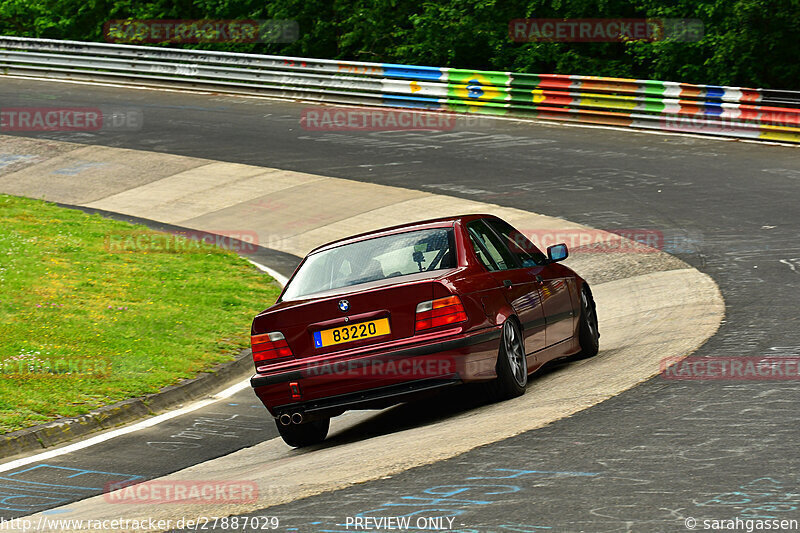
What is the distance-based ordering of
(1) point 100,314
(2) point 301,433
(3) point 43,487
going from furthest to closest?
(1) point 100,314 → (2) point 301,433 → (3) point 43,487

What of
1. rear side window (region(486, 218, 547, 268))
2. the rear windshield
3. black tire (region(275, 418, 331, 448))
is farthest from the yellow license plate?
rear side window (region(486, 218, 547, 268))

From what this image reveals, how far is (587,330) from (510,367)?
195cm

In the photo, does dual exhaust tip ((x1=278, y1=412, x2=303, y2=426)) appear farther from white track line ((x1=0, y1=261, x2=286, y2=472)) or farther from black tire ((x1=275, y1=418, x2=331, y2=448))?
white track line ((x1=0, y1=261, x2=286, y2=472))

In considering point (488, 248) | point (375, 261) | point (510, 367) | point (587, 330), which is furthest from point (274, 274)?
point (510, 367)

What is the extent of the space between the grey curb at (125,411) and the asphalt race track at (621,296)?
1.46 ft

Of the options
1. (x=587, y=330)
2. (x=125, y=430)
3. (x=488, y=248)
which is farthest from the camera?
(x=587, y=330)

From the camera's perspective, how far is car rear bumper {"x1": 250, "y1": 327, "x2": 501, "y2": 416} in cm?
777

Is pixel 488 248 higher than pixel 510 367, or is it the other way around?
pixel 488 248

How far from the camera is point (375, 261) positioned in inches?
331

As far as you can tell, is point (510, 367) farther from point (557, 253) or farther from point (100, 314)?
point (100, 314)

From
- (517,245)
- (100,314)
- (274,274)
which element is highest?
(517,245)

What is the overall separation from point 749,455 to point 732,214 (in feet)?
35.9

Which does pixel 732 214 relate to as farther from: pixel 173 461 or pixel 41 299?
pixel 173 461

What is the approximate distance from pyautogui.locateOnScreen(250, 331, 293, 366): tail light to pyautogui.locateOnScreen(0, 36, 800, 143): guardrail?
635 inches
